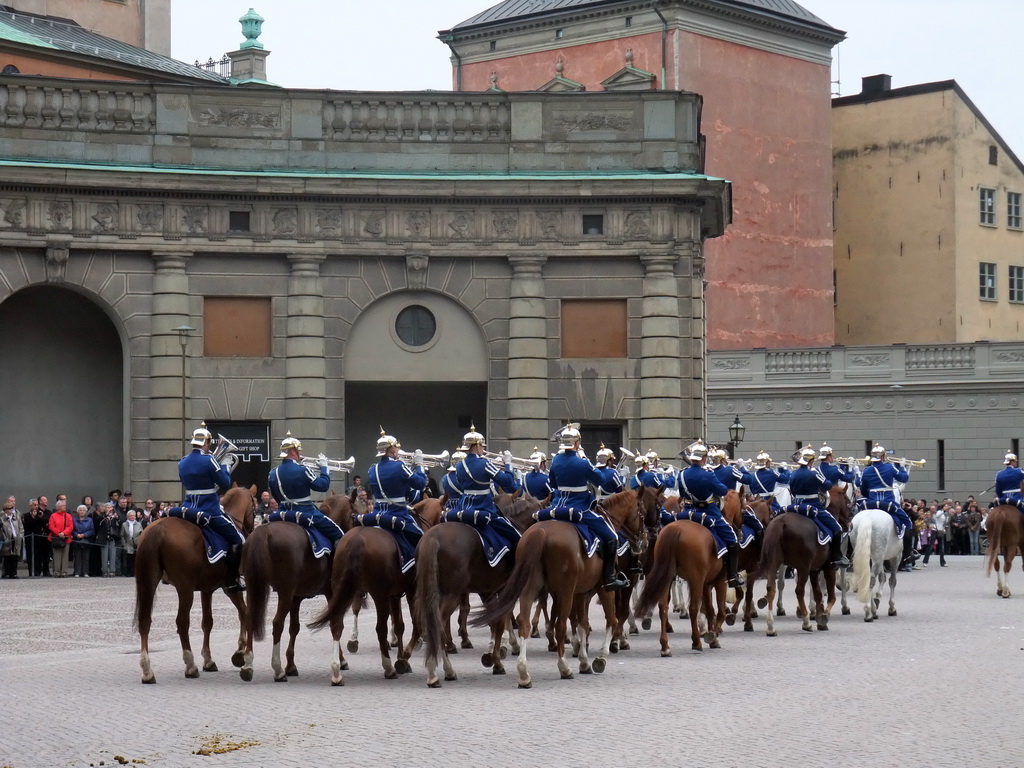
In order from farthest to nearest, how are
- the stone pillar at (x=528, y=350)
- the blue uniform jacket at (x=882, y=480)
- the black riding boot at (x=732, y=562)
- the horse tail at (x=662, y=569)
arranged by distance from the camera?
the stone pillar at (x=528, y=350) → the blue uniform jacket at (x=882, y=480) → the black riding boot at (x=732, y=562) → the horse tail at (x=662, y=569)

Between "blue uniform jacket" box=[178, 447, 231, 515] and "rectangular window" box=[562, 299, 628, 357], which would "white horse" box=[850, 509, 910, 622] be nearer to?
"blue uniform jacket" box=[178, 447, 231, 515]

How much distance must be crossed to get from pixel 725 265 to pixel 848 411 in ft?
36.0

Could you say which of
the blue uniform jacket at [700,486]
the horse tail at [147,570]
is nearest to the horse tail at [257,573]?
the horse tail at [147,570]

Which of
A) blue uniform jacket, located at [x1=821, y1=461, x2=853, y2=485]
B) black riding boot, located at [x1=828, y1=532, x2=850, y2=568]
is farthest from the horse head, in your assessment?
blue uniform jacket, located at [x1=821, y1=461, x2=853, y2=485]

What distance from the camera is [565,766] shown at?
13.4 m

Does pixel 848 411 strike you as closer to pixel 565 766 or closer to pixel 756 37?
pixel 756 37

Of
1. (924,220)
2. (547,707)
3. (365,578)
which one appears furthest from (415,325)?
(924,220)

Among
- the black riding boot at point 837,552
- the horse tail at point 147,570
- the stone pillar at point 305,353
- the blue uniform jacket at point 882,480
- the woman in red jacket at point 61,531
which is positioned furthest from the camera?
the stone pillar at point 305,353

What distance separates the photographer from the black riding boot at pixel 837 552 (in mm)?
27203

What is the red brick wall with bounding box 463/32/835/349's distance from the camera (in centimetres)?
7144

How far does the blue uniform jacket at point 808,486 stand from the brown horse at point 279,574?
30.2 ft

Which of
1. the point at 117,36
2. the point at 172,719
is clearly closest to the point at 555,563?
the point at 172,719

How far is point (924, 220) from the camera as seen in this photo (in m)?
79.3

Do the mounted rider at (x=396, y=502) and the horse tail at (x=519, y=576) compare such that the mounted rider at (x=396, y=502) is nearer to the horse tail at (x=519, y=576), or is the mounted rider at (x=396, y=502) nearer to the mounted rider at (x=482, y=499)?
the mounted rider at (x=482, y=499)
